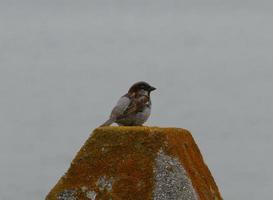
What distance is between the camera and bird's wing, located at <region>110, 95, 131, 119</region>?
14.3 metres

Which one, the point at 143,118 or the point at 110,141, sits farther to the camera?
the point at 143,118

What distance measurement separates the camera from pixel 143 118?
14.5m

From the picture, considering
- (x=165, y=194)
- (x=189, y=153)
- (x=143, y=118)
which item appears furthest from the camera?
(x=143, y=118)

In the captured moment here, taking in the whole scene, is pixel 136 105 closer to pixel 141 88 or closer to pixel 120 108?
pixel 120 108

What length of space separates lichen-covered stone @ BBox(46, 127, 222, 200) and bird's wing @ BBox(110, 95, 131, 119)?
151 cm

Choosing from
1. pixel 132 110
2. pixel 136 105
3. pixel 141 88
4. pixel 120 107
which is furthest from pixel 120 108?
pixel 141 88

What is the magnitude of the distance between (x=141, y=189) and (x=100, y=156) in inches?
36.9

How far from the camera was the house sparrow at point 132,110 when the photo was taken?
1433 cm

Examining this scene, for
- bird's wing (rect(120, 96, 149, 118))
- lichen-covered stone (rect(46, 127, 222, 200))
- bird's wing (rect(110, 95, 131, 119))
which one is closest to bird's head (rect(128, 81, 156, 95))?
bird's wing (rect(120, 96, 149, 118))

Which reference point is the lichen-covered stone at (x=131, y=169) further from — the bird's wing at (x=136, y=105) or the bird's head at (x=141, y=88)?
the bird's head at (x=141, y=88)

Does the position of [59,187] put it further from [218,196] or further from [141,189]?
[218,196]

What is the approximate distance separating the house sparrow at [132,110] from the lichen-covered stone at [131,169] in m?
1.42

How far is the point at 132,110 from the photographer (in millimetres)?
Answer: 14367

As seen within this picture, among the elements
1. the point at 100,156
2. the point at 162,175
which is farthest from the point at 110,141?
the point at 162,175
